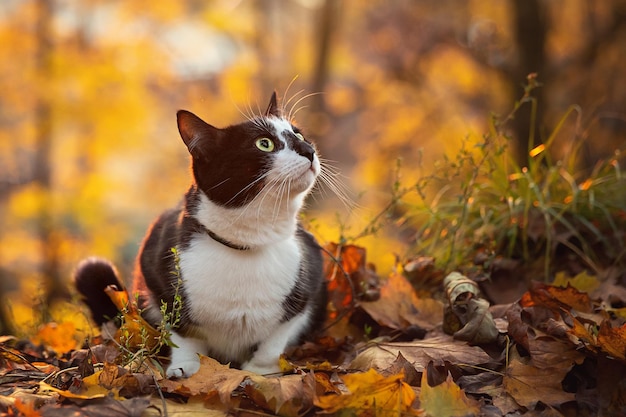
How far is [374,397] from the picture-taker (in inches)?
48.7

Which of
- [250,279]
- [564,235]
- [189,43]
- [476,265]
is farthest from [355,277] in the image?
[189,43]

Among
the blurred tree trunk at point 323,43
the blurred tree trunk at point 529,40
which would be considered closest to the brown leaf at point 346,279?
the blurred tree trunk at point 529,40

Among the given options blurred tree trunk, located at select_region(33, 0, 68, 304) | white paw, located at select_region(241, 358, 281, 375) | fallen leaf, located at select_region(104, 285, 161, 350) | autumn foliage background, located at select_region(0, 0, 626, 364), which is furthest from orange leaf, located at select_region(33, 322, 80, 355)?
blurred tree trunk, located at select_region(33, 0, 68, 304)

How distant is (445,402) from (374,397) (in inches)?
5.7

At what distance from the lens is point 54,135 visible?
701 centimetres

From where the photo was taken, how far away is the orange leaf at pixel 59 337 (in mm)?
2130

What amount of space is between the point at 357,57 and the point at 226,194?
24.3 ft

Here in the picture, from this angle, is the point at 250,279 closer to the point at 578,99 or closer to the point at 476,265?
the point at 476,265

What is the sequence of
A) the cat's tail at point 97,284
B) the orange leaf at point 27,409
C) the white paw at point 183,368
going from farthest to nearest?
the cat's tail at point 97,284, the white paw at point 183,368, the orange leaf at point 27,409

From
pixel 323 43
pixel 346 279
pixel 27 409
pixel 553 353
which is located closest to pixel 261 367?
pixel 346 279

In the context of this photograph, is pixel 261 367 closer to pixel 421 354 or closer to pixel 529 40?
pixel 421 354

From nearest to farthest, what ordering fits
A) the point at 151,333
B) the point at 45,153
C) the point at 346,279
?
the point at 151,333 → the point at 346,279 → the point at 45,153

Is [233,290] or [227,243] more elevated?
[227,243]

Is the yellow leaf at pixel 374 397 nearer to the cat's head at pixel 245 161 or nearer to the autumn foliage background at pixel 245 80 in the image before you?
the cat's head at pixel 245 161
